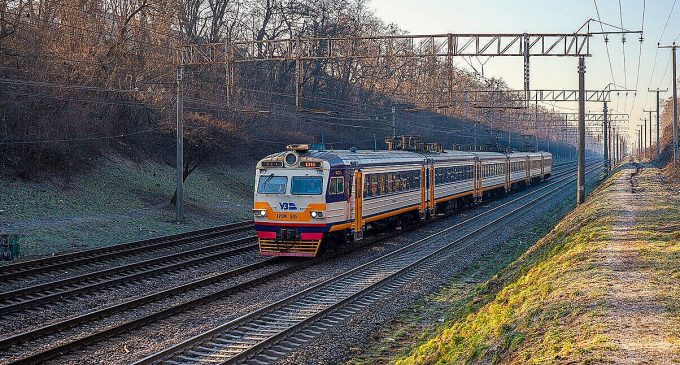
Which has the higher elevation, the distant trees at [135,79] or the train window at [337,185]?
the distant trees at [135,79]

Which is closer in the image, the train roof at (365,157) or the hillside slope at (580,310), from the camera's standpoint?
the hillside slope at (580,310)

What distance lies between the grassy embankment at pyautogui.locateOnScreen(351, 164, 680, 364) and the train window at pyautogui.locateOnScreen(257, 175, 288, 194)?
5478 mm

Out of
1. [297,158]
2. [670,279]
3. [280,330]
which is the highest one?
[297,158]

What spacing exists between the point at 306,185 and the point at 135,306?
7.02 meters

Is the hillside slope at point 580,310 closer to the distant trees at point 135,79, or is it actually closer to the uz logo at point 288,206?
the uz logo at point 288,206

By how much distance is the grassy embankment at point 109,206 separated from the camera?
78.8 feet

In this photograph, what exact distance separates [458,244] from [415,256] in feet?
10.8

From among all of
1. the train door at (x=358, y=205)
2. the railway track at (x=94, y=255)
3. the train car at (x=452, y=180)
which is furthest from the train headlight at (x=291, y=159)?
the train car at (x=452, y=180)

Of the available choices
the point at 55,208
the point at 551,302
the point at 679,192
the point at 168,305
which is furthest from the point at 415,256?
the point at 679,192

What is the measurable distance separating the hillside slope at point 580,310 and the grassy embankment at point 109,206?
14070mm

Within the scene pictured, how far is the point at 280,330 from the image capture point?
12.2 m

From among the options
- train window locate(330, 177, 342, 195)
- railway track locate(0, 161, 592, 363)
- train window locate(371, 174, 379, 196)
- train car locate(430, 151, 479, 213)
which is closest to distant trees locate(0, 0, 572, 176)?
train car locate(430, 151, 479, 213)

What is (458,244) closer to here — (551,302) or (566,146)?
(551,302)

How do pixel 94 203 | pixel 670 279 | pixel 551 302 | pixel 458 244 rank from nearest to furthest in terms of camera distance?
pixel 551 302 → pixel 670 279 → pixel 458 244 → pixel 94 203
